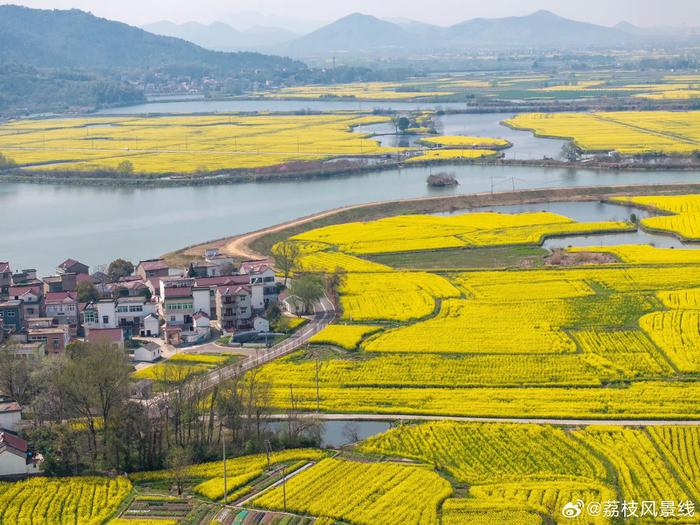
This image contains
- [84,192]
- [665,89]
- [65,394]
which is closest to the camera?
[65,394]

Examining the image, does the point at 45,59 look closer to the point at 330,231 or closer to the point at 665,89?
the point at 665,89

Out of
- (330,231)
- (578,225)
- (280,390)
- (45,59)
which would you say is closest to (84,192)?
(330,231)

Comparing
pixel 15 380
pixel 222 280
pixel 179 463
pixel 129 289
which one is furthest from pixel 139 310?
pixel 179 463

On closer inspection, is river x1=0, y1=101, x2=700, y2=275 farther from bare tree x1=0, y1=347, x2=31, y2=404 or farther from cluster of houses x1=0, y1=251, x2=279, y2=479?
bare tree x1=0, y1=347, x2=31, y2=404

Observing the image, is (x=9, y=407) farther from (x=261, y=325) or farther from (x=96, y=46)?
(x=96, y=46)

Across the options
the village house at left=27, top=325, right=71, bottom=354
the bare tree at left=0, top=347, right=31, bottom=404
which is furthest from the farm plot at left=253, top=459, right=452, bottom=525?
the village house at left=27, top=325, right=71, bottom=354

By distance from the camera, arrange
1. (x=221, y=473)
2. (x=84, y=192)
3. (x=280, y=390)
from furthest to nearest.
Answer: (x=84, y=192) < (x=280, y=390) < (x=221, y=473)

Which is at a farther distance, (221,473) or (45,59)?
(45,59)
